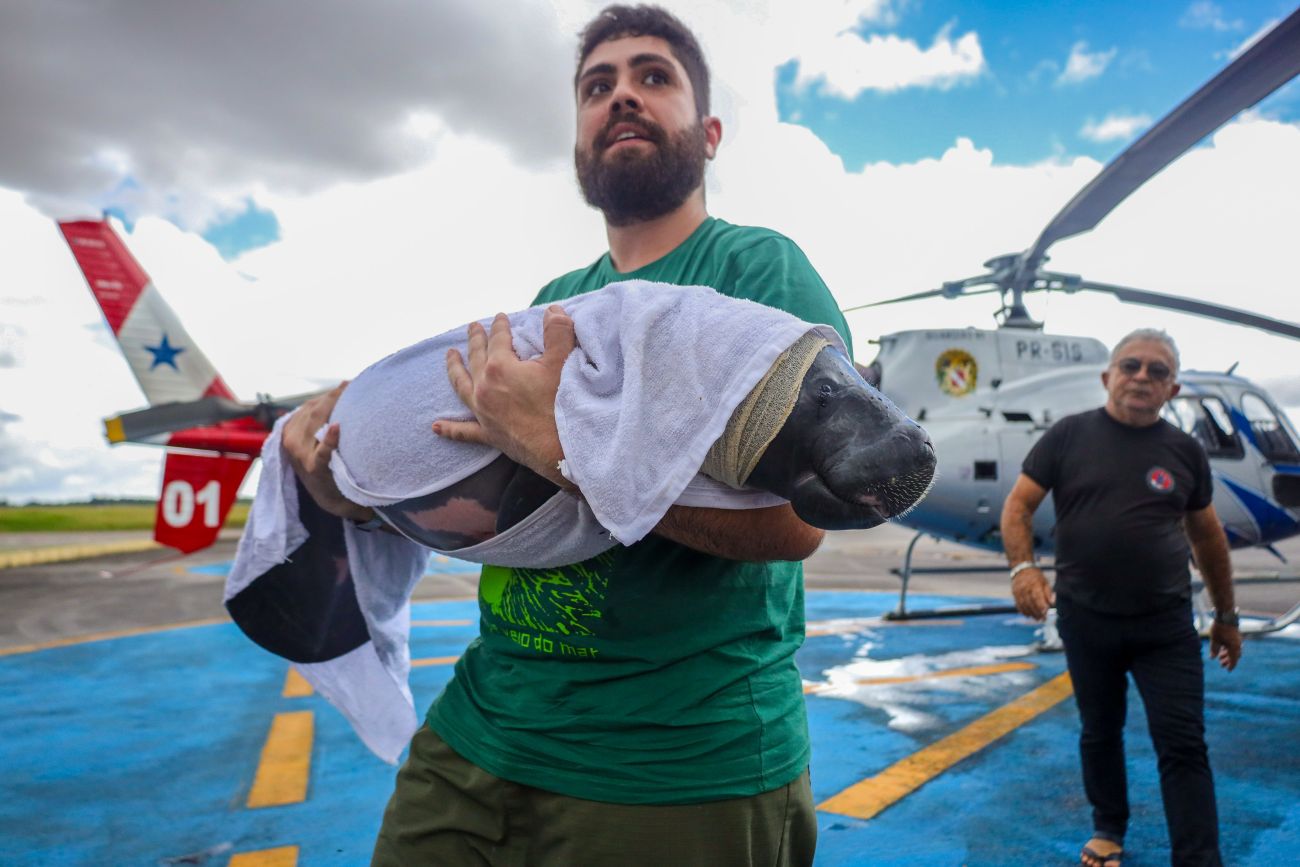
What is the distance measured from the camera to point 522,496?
3.15 feet

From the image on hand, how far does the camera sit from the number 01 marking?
10.5 metres

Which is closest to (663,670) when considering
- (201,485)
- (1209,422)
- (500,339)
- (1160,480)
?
(500,339)

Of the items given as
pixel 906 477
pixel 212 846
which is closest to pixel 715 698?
pixel 906 477

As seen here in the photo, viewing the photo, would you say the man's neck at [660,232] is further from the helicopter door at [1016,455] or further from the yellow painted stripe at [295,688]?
the helicopter door at [1016,455]

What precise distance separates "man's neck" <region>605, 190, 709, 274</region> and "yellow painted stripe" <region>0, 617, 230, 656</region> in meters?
6.86

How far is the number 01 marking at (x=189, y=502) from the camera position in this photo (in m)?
10.5

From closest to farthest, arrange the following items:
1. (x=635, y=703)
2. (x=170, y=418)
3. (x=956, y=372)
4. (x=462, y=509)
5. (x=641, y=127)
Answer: (x=462, y=509), (x=635, y=703), (x=641, y=127), (x=956, y=372), (x=170, y=418)

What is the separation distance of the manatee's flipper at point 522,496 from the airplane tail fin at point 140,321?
1139 cm

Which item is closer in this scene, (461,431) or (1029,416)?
(461,431)

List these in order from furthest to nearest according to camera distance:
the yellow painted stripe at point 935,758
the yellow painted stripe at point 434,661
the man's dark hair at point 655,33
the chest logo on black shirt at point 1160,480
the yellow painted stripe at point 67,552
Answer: the yellow painted stripe at point 67,552 → the yellow painted stripe at point 434,661 → the yellow painted stripe at point 935,758 → the chest logo on black shirt at point 1160,480 → the man's dark hair at point 655,33

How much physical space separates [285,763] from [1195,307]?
812cm

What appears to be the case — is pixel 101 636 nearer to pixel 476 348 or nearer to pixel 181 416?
pixel 181 416

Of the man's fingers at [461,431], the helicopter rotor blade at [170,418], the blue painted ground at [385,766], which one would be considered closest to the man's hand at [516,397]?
the man's fingers at [461,431]

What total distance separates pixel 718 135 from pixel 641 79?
0.78ft
